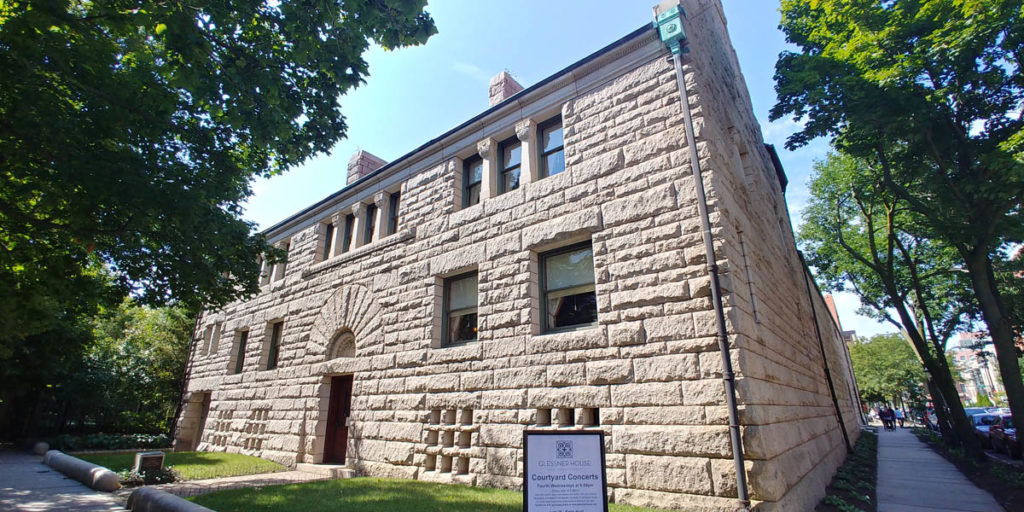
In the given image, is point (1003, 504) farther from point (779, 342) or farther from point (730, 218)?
point (730, 218)

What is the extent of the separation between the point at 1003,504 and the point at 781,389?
4720 millimetres

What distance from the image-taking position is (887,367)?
153ft

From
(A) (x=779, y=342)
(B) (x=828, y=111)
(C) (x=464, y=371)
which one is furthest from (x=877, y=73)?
(C) (x=464, y=371)

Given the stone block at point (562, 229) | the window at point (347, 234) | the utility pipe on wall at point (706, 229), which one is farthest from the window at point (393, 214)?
the utility pipe on wall at point (706, 229)

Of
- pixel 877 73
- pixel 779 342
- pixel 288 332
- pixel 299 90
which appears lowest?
pixel 779 342

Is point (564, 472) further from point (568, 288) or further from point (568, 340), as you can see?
point (568, 288)

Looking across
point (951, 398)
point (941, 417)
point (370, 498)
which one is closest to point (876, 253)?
point (951, 398)

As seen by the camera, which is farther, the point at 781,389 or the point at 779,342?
the point at 779,342

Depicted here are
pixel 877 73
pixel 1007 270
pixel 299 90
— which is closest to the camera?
pixel 299 90

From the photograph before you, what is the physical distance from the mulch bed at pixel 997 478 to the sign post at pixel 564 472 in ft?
26.9

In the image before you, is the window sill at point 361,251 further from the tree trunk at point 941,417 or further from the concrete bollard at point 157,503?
the tree trunk at point 941,417

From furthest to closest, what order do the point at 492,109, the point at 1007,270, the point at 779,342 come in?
the point at 1007,270, the point at 492,109, the point at 779,342

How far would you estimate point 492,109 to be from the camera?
33.5ft

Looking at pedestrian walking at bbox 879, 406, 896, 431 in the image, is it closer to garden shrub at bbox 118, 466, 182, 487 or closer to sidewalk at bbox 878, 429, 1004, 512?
sidewalk at bbox 878, 429, 1004, 512
